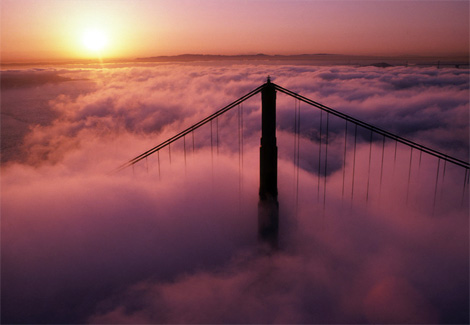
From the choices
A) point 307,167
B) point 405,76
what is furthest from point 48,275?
point 405,76

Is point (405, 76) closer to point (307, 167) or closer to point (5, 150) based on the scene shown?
point (307, 167)

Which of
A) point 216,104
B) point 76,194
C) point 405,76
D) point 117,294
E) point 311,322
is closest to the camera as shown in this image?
point 311,322

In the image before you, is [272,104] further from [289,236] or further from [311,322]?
[289,236]

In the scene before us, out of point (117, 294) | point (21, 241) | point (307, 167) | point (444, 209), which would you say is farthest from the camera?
point (307, 167)

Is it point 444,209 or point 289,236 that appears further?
point 444,209

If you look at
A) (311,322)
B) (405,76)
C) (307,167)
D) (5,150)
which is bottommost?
(307,167)

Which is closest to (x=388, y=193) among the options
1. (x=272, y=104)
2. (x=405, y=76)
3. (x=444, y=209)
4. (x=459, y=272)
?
(x=444, y=209)

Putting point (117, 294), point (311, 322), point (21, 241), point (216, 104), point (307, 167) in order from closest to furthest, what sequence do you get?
point (311, 322) < point (117, 294) < point (21, 241) < point (307, 167) < point (216, 104)

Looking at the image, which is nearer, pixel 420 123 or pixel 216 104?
pixel 420 123

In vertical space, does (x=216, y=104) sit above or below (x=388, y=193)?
above
